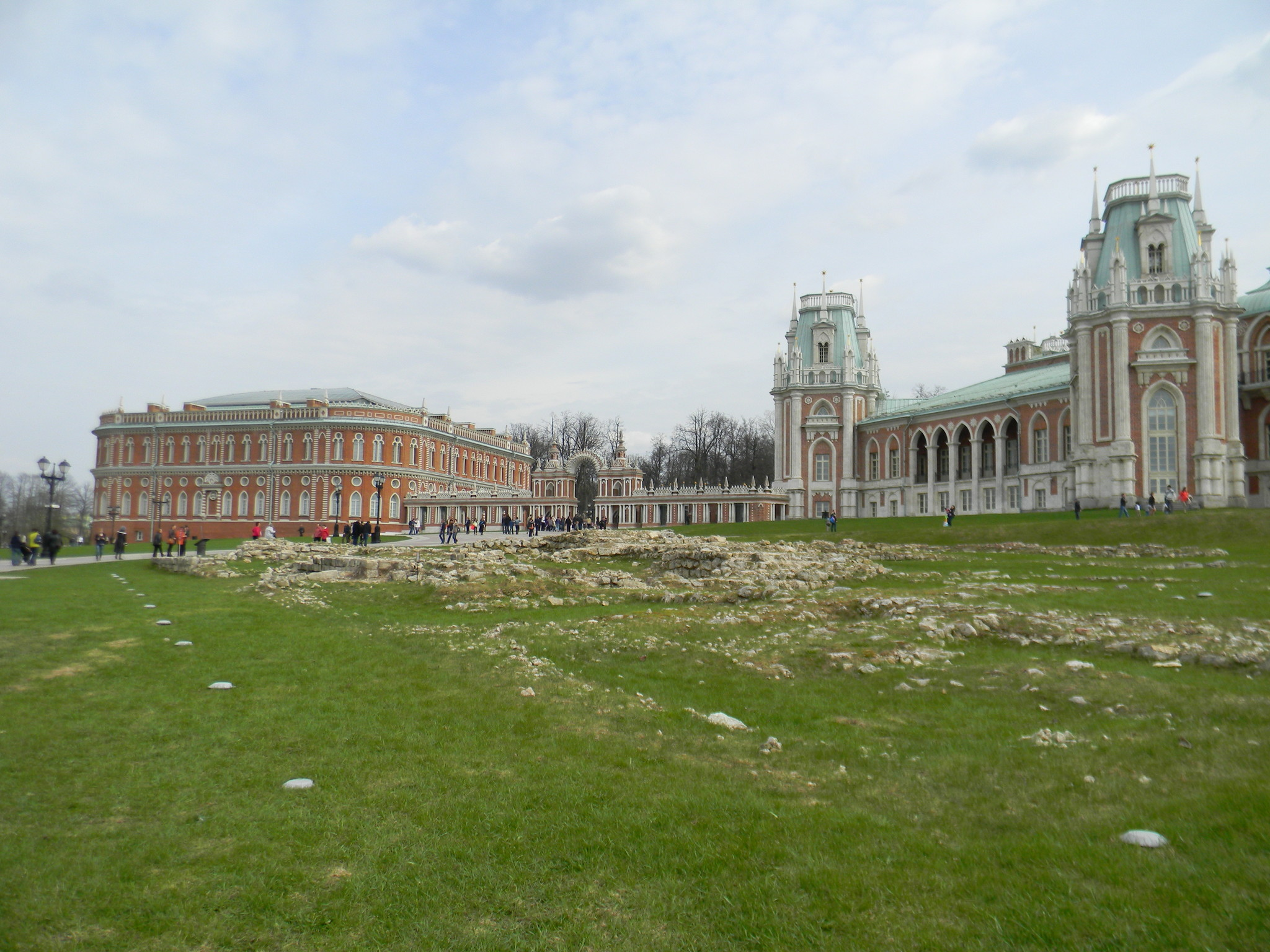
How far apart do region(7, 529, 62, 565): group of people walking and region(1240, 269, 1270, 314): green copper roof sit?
64035mm

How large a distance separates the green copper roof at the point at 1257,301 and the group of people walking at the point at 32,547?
64035 millimetres

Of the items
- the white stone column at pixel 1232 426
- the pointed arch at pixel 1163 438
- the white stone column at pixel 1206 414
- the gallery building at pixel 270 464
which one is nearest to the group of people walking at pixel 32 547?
the gallery building at pixel 270 464

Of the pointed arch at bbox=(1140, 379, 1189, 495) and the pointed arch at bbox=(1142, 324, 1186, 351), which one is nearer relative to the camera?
the pointed arch at bbox=(1140, 379, 1189, 495)

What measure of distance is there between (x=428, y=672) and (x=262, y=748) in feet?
11.3

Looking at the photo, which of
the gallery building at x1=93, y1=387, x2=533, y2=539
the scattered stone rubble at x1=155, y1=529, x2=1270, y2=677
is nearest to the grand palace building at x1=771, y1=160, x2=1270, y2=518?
the scattered stone rubble at x1=155, y1=529, x2=1270, y2=677

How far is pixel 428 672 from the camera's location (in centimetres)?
1026

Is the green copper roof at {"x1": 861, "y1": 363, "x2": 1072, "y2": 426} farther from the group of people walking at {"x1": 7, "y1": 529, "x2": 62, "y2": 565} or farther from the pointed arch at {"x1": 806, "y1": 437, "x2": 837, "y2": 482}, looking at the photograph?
the group of people walking at {"x1": 7, "y1": 529, "x2": 62, "y2": 565}

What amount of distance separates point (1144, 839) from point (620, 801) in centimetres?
325

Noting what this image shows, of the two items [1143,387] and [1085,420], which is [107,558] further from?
[1143,387]

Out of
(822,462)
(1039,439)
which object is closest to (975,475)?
(1039,439)

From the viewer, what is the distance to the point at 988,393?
63.8 metres

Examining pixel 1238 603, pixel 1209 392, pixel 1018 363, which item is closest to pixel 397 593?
pixel 1238 603

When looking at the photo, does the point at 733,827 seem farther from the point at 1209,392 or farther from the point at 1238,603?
the point at 1209,392

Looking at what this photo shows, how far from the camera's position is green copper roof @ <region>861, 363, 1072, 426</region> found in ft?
190
